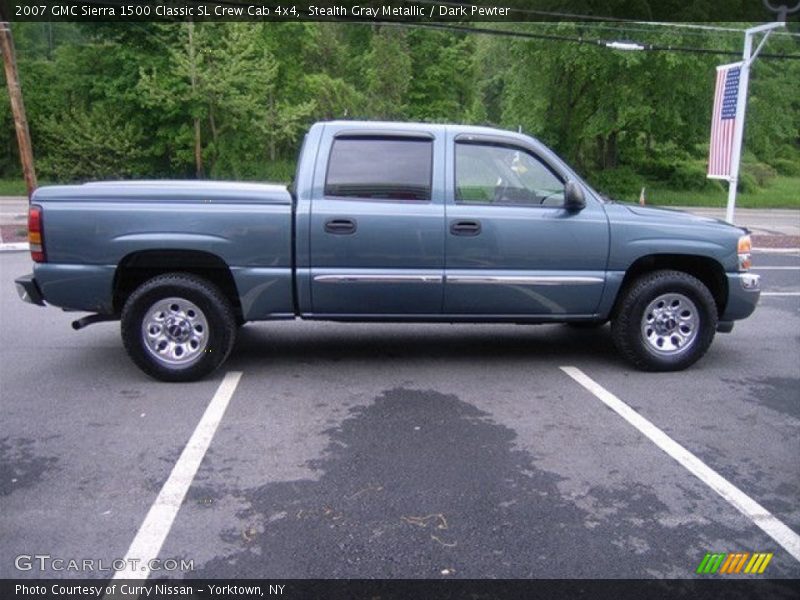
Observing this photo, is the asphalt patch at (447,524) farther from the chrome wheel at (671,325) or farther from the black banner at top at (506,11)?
the black banner at top at (506,11)

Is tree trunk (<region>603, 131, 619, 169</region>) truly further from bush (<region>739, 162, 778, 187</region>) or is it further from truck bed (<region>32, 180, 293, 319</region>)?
truck bed (<region>32, 180, 293, 319</region>)

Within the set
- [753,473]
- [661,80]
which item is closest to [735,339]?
[753,473]

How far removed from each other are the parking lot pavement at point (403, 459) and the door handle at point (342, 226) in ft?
3.88

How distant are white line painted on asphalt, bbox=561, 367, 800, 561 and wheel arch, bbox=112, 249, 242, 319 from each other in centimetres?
292

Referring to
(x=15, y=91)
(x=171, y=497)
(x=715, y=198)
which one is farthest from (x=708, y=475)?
(x=715, y=198)

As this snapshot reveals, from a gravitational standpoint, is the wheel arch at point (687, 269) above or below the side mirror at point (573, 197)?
below

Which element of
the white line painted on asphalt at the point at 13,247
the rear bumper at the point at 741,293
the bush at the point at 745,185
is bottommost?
the white line painted on asphalt at the point at 13,247

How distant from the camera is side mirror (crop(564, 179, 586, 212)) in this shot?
550 cm

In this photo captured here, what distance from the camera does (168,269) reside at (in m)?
5.54

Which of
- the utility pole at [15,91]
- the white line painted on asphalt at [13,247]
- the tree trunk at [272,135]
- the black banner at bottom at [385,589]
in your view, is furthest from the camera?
the tree trunk at [272,135]

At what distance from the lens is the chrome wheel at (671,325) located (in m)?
5.83

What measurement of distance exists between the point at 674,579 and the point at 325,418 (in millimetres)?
2492

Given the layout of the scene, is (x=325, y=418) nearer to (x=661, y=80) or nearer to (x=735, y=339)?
(x=735, y=339)
